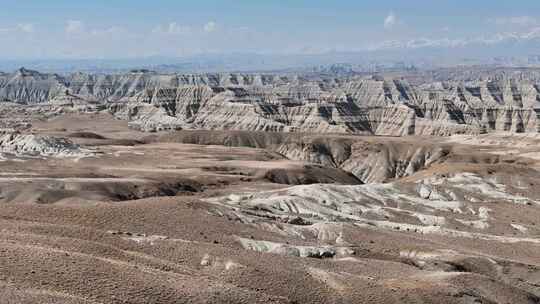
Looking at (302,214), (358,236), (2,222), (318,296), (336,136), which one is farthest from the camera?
(336,136)

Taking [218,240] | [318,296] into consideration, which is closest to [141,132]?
[218,240]

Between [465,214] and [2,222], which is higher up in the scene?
[2,222]

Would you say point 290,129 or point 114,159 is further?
point 290,129

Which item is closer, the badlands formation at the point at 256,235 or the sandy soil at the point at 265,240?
the sandy soil at the point at 265,240

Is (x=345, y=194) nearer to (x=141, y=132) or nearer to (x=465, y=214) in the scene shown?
(x=465, y=214)

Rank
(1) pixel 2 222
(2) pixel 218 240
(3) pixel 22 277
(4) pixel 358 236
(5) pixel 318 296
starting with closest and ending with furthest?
(3) pixel 22 277 → (5) pixel 318 296 → (1) pixel 2 222 → (2) pixel 218 240 → (4) pixel 358 236

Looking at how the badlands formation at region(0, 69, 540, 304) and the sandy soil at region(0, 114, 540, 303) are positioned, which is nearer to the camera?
the sandy soil at region(0, 114, 540, 303)

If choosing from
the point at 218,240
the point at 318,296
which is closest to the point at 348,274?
the point at 318,296

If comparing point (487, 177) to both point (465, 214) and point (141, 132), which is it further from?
→ point (141, 132)

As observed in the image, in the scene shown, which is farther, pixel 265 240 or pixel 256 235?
pixel 256 235
